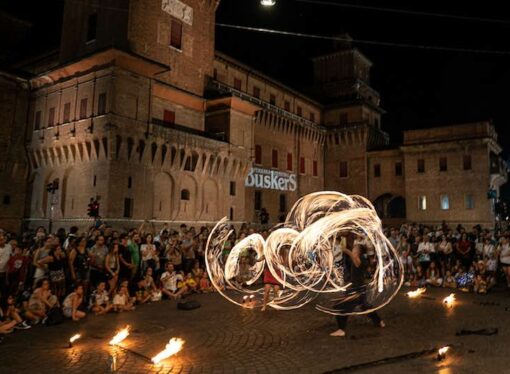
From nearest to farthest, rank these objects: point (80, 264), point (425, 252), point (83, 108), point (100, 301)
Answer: point (100, 301), point (80, 264), point (425, 252), point (83, 108)

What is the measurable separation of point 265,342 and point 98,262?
637 cm

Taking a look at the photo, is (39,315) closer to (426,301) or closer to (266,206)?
(426,301)

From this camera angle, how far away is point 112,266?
39.0 ft

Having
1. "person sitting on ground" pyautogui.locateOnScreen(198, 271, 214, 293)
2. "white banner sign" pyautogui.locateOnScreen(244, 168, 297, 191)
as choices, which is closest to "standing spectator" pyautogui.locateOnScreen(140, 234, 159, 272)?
"person sitting on ground" pyautogui.locateOnScreen(198, 271, 214, 293)

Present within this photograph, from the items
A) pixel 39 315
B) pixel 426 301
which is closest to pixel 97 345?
pixel 39 315

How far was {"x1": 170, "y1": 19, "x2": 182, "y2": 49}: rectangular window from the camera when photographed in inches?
1232

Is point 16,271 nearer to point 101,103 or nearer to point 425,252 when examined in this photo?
point 425,252

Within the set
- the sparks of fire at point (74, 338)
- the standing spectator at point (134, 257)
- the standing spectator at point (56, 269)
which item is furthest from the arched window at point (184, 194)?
the sparks of fire at point (74, 338)

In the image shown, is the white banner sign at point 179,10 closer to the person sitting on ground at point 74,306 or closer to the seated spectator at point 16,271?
the seated spectator at point 16,271

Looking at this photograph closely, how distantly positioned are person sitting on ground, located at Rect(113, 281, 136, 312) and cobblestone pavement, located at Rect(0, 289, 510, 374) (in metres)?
0.31

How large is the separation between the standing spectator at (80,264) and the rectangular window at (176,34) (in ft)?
76.8

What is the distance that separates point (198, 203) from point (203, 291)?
16773 mm

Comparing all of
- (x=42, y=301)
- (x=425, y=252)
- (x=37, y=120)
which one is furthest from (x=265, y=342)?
(x=37, y=120)

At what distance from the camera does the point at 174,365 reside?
6625mm
